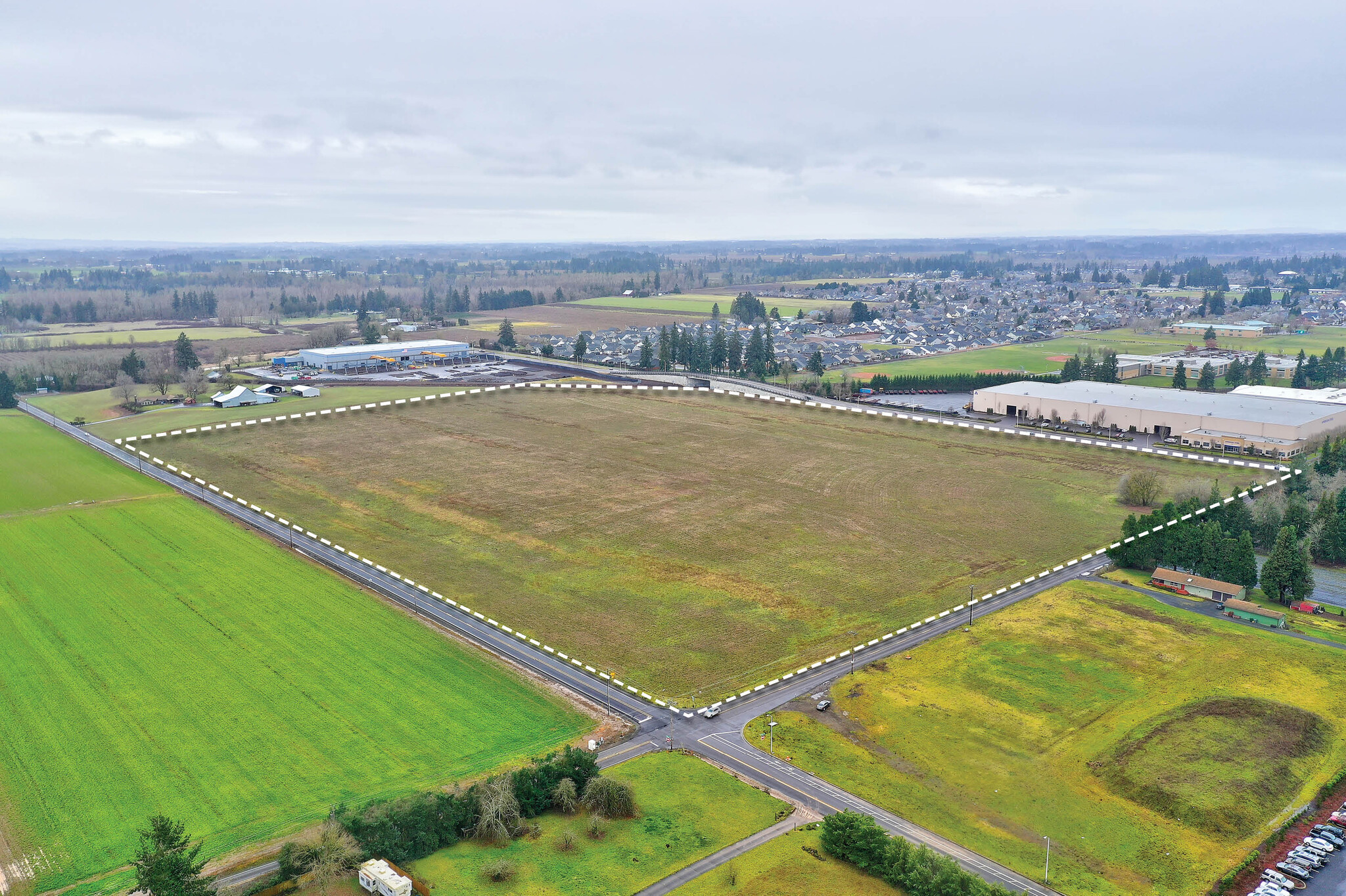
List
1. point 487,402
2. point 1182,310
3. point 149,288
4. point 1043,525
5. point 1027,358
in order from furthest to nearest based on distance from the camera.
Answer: point 149,288, point 1182,310, point 1027,358, point 487,402, point 1043,525

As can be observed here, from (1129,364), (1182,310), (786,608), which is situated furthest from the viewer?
(1182,310)

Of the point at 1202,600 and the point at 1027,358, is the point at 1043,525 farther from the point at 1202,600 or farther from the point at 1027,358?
the point at 1027,358

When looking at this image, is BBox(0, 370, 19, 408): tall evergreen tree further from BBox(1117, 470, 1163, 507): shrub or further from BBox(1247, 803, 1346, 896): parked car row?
BBox(1247, 803, 1346, 896): parked car row

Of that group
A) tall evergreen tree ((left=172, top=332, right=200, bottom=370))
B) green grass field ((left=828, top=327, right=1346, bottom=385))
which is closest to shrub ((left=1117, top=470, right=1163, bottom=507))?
green grass field ((left=828, top=327, right=1346, bottom=385))

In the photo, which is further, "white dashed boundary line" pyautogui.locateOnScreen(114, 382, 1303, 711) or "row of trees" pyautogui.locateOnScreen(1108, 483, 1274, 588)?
"row of trees" pyautogui.locateOnScreen(1108, 483, 1274, 588)

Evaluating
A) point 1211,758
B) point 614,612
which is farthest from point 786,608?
point 1211,758

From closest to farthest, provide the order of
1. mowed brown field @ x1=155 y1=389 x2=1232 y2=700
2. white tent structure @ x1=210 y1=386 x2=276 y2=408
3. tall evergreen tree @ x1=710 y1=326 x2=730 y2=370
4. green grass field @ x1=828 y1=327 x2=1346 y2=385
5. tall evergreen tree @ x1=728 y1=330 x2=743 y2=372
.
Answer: mowed brown field @ x1=155 y1=389 x2=1232 y2=700 < white tent structure @ x1=210 y1=386 x2=276 y2=408 < tall evergreen tree @ x1=710 y1=326 x2=730 y2=370 < tall evergreen tree @ x1=728 y1=330 x2=743 y2=372 < green grass field @ x1=828 y1=327 x2=1346 y2=385

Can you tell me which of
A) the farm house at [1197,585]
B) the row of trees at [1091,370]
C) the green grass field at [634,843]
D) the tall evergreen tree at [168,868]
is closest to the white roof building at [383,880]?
the green grass field at [634,843]

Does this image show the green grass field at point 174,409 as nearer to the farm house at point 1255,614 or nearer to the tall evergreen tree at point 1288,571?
the farm house at point 1255,614
